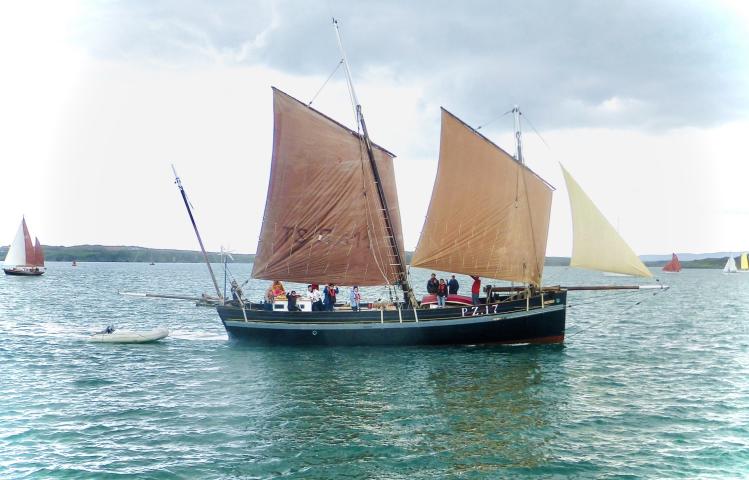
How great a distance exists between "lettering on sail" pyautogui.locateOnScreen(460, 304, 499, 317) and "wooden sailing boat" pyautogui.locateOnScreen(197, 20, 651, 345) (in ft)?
2.10

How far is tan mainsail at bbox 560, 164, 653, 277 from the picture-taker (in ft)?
120

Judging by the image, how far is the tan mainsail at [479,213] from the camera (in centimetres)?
3834

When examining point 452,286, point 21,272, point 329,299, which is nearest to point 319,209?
point 329,299

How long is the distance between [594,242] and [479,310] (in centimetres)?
800

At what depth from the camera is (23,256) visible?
128m

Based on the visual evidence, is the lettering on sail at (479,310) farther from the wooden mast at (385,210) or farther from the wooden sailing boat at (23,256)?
the wooden sailing boat at (23,256)

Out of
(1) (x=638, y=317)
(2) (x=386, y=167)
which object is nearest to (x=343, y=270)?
(2) (x=386, y=167)

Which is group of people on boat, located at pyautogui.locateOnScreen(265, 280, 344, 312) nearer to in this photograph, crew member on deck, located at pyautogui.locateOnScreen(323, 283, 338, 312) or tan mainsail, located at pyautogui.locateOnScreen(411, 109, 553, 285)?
crew member on deck, located at pyautogui.locateOnScreen(323, 283, 338, 312)

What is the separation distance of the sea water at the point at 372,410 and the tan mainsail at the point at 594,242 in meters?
4.96

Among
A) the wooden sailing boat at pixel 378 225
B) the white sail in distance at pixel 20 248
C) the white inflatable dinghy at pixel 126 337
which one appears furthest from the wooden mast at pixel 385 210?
the white sail in distance at pixel 20 248

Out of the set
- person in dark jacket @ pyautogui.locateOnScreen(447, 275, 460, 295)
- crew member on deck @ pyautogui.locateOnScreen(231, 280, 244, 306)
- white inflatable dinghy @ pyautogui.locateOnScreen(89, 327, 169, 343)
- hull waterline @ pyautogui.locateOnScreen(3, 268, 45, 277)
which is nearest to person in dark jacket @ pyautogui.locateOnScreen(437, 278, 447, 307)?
person in dark jacket @ pyautogui.locateOnScreen(447, 275, 460, 295)

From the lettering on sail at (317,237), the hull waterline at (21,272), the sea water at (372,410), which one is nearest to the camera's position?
the sea water at (372,410)

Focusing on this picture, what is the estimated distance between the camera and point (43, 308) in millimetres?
62094

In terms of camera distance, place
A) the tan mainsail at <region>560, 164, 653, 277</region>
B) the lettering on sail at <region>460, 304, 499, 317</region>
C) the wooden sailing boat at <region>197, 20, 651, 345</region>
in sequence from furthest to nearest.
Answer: the wooden sailing boat at <region>197, 20, 651, 345</region> → the tan mainsail at <region>560, 164, 653, 277</region> → the lettering on sail at <region>460, 304, 499, 317</region>
